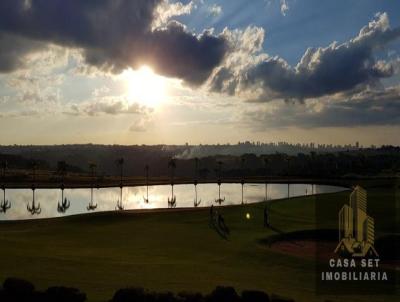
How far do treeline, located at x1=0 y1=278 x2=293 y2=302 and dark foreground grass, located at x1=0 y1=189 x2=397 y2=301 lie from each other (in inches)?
78.6

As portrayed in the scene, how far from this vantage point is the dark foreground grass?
2091cm

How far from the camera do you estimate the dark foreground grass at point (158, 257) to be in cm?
2091

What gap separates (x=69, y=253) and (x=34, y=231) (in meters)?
16.8

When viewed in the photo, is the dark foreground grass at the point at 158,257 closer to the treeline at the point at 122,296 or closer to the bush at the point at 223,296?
the treeline at the point at 122,296

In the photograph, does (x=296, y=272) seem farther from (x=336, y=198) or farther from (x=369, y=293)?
Answer: (x=336, y=198)

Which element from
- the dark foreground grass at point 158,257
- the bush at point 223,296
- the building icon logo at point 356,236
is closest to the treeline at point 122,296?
the bush at point 223,296

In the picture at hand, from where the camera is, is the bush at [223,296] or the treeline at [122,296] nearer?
the treeline at [122,296]

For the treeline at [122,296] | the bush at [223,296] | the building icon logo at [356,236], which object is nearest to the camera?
the treeline at [122,296]

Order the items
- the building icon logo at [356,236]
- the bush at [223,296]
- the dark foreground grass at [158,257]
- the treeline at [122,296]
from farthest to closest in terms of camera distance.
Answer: the building icon logo at [356,236] → the dark foreground grass at [158,257] → the bush at [223,296] → the treeline at [122,296]

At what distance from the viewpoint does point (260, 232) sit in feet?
139

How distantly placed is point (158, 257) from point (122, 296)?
1415 cm

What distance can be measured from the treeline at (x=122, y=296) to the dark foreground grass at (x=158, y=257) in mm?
1997

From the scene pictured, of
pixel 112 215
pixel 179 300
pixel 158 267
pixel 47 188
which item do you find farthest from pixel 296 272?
pixel 47 188

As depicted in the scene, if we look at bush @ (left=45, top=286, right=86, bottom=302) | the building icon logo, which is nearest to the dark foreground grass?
bush @ (left=45, top=286, right=86, bottom=302)
